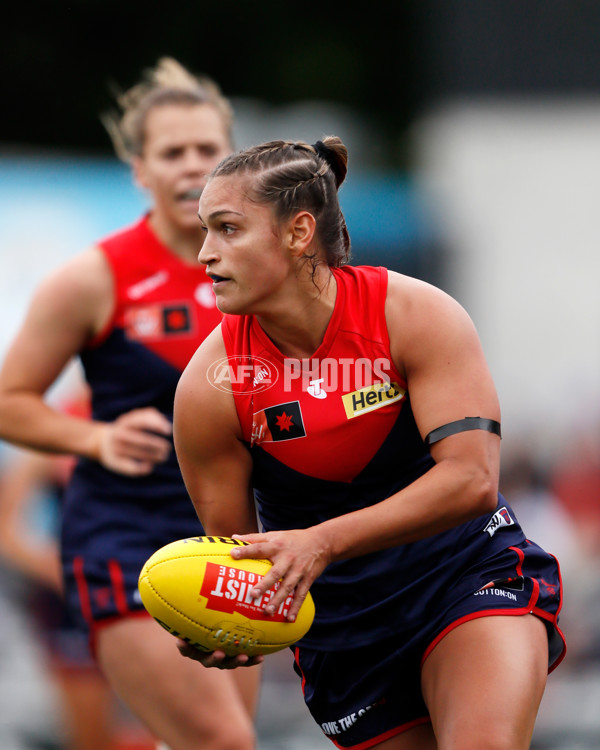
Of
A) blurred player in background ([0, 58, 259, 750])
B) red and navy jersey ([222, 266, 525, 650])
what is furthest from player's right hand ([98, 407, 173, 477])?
red and navy jersey ([222, 266, 525, 650])

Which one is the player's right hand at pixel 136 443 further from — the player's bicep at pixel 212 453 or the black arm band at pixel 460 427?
the black arm band at pixel 460 427

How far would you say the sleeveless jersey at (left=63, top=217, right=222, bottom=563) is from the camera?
4.74 m

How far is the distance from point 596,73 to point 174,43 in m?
5.94

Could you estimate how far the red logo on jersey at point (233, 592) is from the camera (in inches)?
125

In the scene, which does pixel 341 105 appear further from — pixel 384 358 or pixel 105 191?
pixel 384 358

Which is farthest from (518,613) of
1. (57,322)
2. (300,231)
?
(57,322)

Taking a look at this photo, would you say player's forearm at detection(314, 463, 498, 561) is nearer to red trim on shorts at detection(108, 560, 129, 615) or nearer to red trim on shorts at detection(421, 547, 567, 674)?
red trim on shorts at detection(421, 547, 567, 674)

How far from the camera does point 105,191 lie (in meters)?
10.2

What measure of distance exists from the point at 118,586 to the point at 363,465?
4.93 feet

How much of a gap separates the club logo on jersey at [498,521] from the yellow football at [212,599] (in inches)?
28.6

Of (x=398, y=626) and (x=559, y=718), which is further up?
(x=398, y=626)

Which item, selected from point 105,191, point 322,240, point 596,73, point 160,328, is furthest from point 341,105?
point 322,240

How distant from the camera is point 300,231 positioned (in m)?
3.41

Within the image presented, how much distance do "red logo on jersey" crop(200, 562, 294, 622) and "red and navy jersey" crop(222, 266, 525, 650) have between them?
423 millimetres
